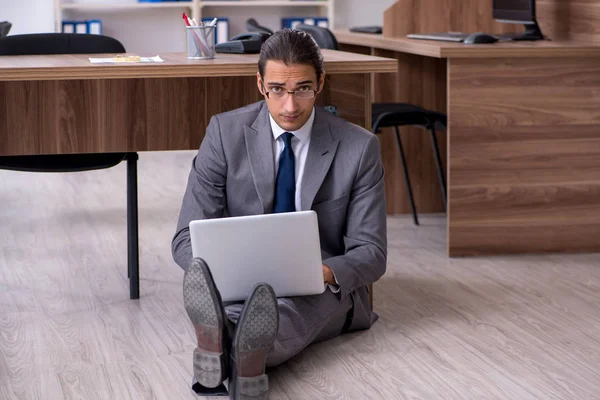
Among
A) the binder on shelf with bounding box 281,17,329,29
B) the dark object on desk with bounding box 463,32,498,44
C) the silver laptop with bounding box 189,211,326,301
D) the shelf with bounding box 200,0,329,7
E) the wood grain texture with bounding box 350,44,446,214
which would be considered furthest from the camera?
the binder on shelf with bounding box 281,17,329,29

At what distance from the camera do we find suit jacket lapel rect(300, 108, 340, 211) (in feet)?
7.98

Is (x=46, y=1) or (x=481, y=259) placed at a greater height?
(x=46, y=1)

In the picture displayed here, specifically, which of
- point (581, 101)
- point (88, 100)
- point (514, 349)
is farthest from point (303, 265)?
point (581, 101)

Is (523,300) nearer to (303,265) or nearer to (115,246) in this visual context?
(303,265)

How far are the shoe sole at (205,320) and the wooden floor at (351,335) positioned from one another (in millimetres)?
112

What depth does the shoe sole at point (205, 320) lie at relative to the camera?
204cm

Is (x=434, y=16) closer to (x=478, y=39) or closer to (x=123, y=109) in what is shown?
(x=478, y=39)

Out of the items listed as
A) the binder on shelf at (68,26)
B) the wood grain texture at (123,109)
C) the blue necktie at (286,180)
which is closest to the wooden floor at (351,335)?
the blue necktie at (286,180)

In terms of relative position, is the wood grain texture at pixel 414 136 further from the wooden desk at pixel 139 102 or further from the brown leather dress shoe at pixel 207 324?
the brown leather dress shoe at pixel 207 324

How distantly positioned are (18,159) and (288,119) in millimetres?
940

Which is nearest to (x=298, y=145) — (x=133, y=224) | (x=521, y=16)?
(x=133, y=224)

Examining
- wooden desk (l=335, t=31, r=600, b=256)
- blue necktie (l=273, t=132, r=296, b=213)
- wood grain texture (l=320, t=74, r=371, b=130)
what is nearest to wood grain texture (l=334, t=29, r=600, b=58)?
wooden desk (l=335, t=31, r=600, b=256)

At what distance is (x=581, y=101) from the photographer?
3383mm

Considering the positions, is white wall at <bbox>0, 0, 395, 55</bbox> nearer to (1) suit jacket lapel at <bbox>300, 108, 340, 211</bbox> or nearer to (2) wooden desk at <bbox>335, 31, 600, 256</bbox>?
(2) wooden desk at <bbox>335, 31, 600, 256</bbox>
